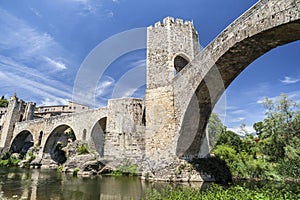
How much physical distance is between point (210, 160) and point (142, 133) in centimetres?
649

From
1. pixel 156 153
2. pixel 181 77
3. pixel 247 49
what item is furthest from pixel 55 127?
pixel 247 49

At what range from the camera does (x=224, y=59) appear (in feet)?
23.9

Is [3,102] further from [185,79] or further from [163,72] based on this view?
[185,79]

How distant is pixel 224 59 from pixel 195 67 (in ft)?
6.14

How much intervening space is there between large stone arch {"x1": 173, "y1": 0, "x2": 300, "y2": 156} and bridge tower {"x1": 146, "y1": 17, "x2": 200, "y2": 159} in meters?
0.62

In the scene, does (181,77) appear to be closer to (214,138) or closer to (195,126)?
(195,126)

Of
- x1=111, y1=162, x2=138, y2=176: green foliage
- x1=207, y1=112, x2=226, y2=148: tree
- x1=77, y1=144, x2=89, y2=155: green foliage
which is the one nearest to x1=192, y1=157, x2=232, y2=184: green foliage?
x1=111, y1=162, x2=138, y2=176: green foliage

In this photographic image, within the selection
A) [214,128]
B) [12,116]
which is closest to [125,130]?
[214,128]

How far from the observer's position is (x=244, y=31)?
19.9ft

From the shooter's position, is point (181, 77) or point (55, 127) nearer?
point (181, 77)

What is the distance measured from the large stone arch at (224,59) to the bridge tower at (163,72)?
618mm

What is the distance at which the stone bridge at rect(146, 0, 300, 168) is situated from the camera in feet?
17.5

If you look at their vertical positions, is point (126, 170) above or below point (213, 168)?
below

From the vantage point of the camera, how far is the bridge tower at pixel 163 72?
10.8 metres
